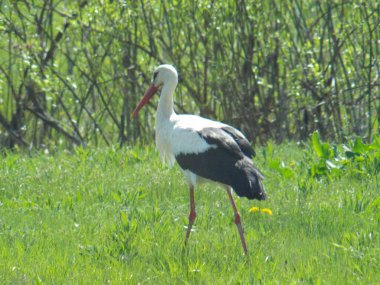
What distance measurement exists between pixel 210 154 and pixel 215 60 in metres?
5.07

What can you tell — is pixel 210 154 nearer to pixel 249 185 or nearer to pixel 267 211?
pixel 249 185

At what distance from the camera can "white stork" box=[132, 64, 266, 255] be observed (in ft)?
20.7

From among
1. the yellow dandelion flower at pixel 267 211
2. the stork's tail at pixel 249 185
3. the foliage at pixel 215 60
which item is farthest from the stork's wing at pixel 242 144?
the foliage at pixel 215 60

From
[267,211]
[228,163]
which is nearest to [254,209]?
[267,211]

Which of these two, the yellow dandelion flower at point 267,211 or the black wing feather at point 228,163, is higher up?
the black wing feather at point 228,163

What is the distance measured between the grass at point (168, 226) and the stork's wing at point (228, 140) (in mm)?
540

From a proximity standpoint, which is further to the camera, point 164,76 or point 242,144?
point 164,76

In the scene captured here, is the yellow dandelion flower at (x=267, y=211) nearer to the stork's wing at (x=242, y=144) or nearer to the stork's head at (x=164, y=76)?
the stork's wing at (x=242, y=144)

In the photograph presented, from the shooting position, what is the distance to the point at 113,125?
13219mm

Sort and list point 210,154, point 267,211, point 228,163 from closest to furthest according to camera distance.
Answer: point 228,163, point 210,154, point 267,211

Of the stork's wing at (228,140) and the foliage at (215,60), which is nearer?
the stork's wing at (228,140)

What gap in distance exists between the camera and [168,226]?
21.4ft

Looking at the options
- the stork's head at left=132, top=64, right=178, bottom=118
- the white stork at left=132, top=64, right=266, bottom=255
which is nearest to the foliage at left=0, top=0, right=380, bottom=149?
the stork's head at left=132, top=64, right=178, bottom=118

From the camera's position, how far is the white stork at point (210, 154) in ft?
20.7
